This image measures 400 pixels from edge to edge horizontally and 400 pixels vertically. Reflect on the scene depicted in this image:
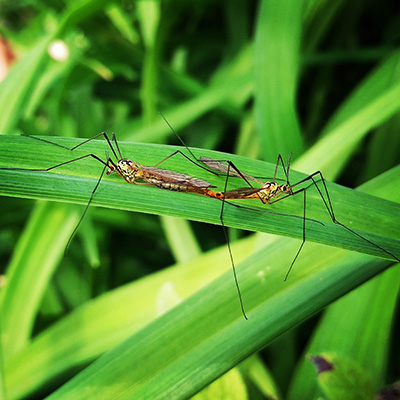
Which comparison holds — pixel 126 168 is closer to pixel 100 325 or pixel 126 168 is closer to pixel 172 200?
pixel 172 200

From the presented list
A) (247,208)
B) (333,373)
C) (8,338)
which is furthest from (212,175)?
(8,338)

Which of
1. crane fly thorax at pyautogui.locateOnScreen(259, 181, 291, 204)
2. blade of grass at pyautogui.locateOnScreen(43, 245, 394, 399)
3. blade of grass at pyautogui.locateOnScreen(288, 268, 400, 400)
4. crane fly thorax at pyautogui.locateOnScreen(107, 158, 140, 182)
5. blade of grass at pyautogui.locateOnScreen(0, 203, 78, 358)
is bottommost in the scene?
blade of grass at pyautogui.locateOnScreen(288, 268, 400, 400)

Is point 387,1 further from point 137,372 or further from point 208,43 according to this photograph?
point 137,372

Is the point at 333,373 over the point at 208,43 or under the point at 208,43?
under

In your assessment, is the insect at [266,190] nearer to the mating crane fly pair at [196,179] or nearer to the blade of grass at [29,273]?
the mating crane fly pair at [196,179]

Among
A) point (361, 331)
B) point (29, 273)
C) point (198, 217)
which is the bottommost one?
point (361, 331)

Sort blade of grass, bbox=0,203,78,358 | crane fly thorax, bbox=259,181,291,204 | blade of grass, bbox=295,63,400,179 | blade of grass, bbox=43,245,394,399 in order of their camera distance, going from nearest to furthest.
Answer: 1. blade of grass, bbox=43,245,394,399
2. crane fly thorax, bbox=259,181,291,204
3. blade of grass, bbox=295,63,400,179
4. blade of grass, bbox=0,203,78,358

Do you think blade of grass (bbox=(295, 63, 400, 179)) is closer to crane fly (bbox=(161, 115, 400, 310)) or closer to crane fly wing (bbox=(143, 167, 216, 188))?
crane fly (bbox=(161, 115, 400, 310))

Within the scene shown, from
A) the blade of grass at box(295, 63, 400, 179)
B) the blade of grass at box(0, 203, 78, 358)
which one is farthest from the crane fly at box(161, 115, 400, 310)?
the blade of grass at box(0, 203, 78, 358)

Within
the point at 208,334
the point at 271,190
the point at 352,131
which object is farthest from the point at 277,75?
the point at 208,334
